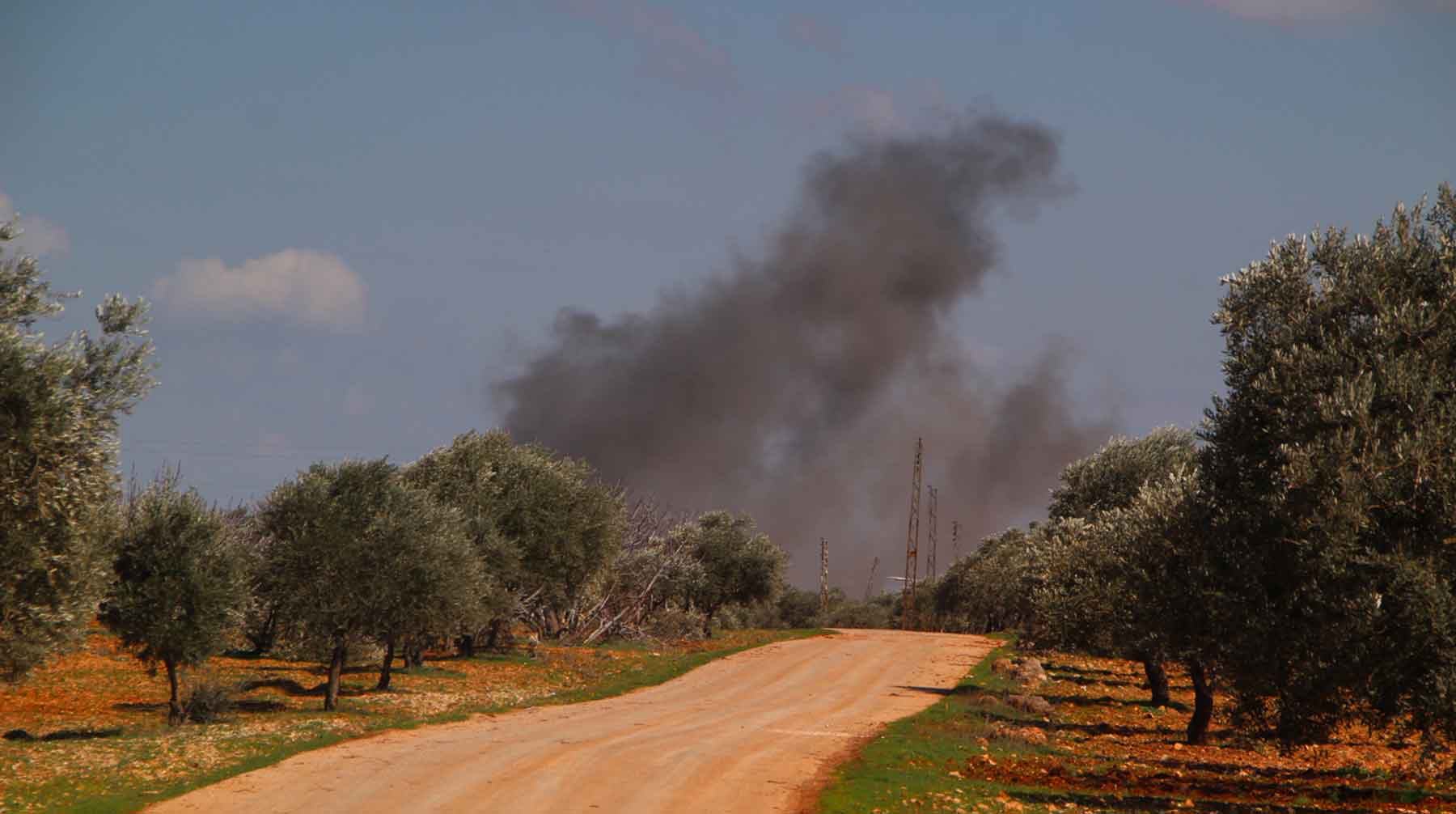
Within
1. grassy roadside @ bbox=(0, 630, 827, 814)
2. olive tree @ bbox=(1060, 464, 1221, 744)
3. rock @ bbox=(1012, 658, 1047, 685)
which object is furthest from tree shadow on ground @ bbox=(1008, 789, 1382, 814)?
rock @ bbox=(1012, 658, 1047, 685)

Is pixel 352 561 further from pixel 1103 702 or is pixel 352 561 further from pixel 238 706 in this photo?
pixel 1103 702

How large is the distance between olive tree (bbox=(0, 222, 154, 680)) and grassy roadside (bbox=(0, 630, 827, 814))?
3.46m

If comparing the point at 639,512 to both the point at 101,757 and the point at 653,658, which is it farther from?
the point at 101,757

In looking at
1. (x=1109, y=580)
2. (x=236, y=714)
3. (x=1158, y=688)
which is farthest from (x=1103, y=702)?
(x=236, y=714)

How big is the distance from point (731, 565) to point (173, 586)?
6684cm

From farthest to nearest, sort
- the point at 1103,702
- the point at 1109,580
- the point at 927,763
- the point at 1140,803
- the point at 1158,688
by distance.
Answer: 1. the point at 1103,702
2. the point at 1158,688
3. the point at 1109,580
4. the point at 927,763
5. the point at 1140,803

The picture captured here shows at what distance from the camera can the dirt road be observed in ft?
72.3

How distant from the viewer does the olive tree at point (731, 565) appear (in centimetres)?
10094

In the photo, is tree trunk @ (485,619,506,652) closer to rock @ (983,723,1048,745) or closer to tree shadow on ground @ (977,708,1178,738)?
tree shadow on ground @ (977,708,1178,738)

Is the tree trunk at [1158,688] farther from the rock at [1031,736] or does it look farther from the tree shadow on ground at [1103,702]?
the rock at [1031,736]

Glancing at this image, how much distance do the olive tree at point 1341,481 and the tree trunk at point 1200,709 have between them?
12210mm

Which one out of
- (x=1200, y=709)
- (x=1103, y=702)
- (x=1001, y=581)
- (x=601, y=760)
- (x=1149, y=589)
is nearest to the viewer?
(x=601, y=760)

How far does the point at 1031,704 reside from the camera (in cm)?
4522

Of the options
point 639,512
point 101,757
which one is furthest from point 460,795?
point 639,512
